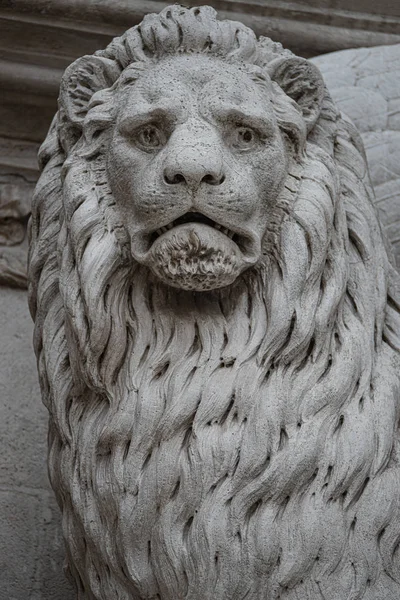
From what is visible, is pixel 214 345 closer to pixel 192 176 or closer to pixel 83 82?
pixel 192 176

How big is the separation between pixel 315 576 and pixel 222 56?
0.79 m

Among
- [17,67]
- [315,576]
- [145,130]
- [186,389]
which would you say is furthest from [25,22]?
[315,576]

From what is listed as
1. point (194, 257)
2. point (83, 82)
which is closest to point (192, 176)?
point (194, 257)

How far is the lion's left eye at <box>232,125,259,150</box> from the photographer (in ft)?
6.97

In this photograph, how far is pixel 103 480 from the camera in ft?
6.81

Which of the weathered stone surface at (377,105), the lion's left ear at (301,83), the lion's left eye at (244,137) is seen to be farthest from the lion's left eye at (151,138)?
the weathered stone surface at (377,105)

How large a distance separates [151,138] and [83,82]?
0.22 metres

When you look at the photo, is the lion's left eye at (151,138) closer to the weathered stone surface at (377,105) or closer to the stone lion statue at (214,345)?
the stone lion statue at (214,345)

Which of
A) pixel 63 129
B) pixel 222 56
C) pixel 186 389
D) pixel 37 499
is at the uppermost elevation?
pixel 222 56

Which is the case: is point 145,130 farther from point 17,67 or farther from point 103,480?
point 17,67

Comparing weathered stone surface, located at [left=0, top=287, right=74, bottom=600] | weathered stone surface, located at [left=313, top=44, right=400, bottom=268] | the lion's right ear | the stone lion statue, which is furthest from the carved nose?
weathered stone surface, located at [left=0, top=287, right=74, bottom=600]

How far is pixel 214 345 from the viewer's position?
6.92 ft

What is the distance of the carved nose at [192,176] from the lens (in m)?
2.02

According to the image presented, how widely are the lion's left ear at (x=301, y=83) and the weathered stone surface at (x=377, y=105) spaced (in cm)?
37
